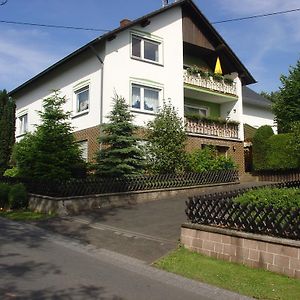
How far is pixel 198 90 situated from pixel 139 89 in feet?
14.2

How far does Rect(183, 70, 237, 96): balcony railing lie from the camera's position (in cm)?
2442

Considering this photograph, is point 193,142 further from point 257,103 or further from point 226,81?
point 257,103

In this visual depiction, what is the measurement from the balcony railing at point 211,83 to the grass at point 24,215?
12.8 m

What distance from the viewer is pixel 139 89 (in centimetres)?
2184

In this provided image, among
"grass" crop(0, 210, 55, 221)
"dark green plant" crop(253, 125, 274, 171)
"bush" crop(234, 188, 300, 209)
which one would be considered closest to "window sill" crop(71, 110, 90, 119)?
"grass" crop(0, 210, 55, 221)

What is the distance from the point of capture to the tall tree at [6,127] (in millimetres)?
26837

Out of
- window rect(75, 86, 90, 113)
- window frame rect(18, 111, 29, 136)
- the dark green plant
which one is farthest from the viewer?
window frame rect(18, 111, 29, 136)

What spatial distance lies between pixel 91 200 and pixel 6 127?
14.9 m

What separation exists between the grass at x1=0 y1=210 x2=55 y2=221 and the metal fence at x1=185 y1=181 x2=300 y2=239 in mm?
5721

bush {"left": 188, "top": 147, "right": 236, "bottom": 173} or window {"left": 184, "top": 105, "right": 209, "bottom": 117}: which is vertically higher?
window {"left": 184, "top": 105, "right": 209, "bottom": 117}

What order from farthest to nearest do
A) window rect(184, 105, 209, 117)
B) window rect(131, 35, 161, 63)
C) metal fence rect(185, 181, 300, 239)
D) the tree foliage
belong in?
window rect(184, 105, 209, 117) < window rect(131, 35, 161, 63) < the tree foliage < metal fence rect(185, 181, 300, 239)

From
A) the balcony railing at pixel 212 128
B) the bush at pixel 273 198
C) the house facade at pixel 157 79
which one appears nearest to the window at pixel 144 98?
the house facade at pixel 157 79

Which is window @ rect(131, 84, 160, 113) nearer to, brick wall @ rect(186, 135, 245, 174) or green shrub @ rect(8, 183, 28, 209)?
brick wall @ rect(186, 135, 245, 174)

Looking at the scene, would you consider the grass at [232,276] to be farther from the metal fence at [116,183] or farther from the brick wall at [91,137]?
the brick wall at [91,137]
